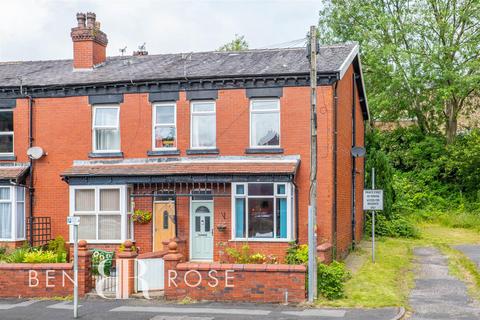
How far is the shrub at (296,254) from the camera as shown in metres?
19.4

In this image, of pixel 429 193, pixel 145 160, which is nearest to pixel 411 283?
pixel 145 160

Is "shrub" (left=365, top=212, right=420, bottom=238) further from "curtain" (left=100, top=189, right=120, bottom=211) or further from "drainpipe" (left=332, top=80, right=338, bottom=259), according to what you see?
"curtain" (left=100, top=189, right=120, bottom=211)

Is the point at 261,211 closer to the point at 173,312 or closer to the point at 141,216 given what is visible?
the point at 141,216

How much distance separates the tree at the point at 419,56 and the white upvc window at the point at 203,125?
56.8ft

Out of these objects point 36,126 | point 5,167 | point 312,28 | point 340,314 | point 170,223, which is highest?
point 312,28

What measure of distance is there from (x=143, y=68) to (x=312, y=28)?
367 inches

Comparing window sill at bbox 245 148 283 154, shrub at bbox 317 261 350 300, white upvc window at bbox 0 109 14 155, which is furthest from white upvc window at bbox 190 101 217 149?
shrub at bbox 317 261 350 300

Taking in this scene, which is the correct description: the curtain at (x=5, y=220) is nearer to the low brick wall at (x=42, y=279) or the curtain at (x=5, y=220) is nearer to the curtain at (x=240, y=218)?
the low brick wall at (x=42, y=279)

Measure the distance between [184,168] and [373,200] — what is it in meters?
6.22

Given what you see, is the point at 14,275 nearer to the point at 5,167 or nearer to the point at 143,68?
the point at 5,167

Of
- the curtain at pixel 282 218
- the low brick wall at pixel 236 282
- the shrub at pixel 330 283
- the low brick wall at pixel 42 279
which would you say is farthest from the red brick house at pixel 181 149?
the low brick wall at pixel 236 282

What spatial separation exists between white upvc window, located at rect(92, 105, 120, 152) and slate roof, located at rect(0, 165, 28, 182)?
265 centimetres

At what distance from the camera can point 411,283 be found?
1886 centimetres

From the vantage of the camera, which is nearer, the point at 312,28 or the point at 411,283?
the point at 312,28
